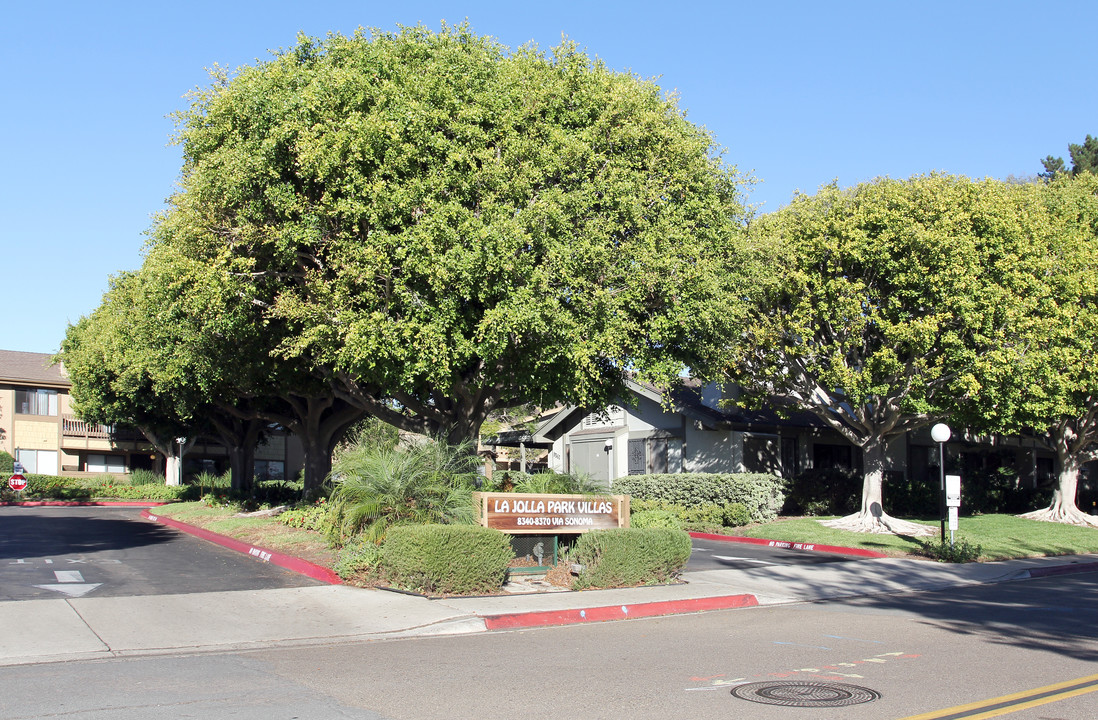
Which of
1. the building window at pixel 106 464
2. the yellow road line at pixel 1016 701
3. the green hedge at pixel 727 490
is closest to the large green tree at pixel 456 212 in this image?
the green hedge at pixel 727 490

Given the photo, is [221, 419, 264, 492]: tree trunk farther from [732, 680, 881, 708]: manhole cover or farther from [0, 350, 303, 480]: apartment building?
A: [732, 680, 881, 708]: manhole cover

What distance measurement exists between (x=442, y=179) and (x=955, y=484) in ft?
39.7

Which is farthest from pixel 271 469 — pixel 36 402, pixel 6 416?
pixel 6 416

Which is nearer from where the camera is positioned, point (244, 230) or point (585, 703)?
point (585, 703)

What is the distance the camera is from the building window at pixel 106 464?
53.6m

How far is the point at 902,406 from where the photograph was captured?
24.0 m

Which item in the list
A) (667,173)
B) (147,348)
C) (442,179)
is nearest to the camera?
(442,179)

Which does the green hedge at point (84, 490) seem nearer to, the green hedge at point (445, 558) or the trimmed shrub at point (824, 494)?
the trimmed shrub at point (824, 494)

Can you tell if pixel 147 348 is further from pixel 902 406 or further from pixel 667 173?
pixel 902 406

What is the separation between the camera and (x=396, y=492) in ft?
46.8

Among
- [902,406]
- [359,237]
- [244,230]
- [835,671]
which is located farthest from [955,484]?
[244,230]

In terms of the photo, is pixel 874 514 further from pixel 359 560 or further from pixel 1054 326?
pixel 359 560

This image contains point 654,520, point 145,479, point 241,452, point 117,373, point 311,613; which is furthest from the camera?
point 145,479

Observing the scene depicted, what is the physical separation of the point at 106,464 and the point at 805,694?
181 feet
